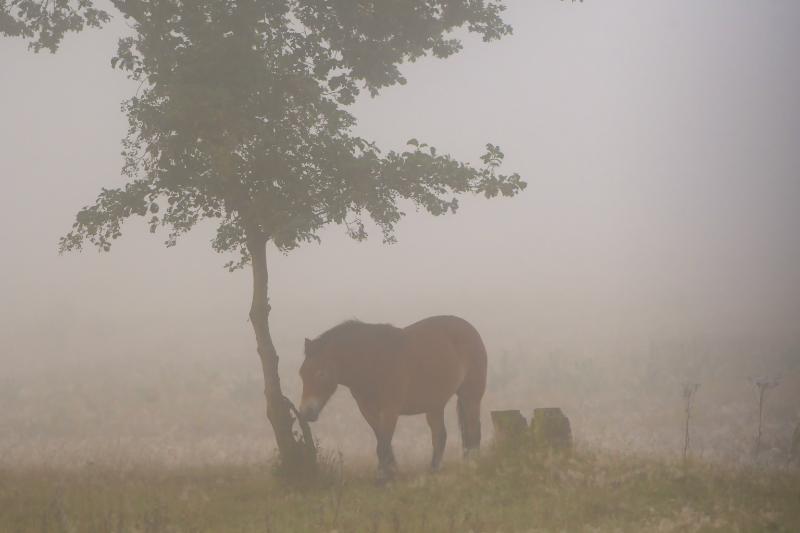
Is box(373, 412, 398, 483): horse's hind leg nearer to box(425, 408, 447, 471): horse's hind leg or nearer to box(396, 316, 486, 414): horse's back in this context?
box(396, 316, 486, 414): horse's back

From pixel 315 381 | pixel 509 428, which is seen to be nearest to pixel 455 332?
pixel 509 428

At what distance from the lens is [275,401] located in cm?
1287

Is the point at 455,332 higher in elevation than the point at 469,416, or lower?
higher

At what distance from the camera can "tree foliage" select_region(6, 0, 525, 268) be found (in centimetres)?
1209

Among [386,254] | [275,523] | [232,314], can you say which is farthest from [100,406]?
[386,254]

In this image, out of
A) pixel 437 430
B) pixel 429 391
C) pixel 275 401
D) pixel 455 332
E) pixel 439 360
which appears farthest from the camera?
pixel 455 332

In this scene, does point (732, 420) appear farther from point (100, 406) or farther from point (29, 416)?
point (29, 416)

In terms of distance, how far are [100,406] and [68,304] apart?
2617cm

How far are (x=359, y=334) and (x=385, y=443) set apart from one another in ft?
6.53

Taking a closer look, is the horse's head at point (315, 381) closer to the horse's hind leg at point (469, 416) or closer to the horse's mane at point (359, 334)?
the horse's mane at point (359, 334)

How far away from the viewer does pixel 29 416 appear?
2922 cm

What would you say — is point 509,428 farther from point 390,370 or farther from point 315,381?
point 315,381

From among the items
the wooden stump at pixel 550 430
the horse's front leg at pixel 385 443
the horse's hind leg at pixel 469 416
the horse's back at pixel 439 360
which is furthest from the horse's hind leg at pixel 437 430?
the wooden stump at pixel 550 430

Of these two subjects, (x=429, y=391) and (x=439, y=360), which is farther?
(x=439, y=360)
